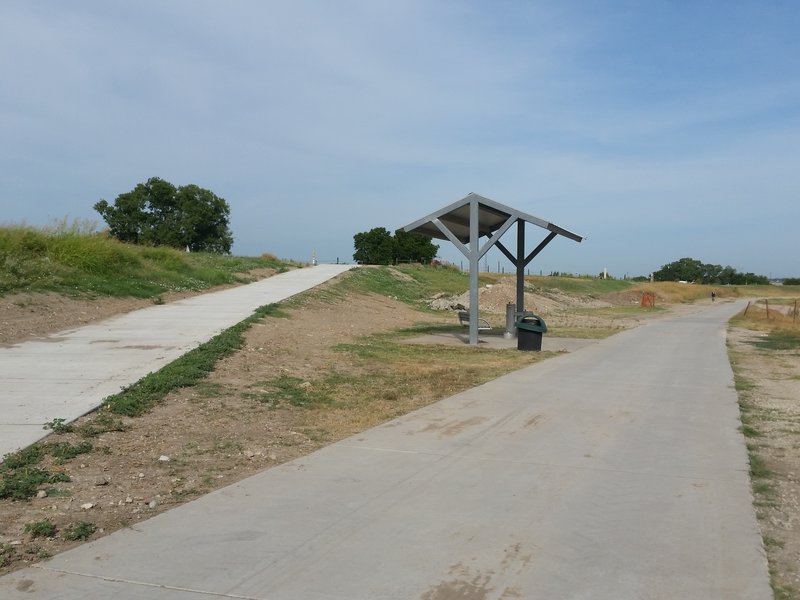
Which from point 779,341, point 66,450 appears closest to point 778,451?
point 66,450

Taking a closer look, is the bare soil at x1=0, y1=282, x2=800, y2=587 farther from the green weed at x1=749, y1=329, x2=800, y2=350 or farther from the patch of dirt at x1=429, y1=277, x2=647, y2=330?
the patch of dirt at x1=429, y1=277, x2=647, y2=330

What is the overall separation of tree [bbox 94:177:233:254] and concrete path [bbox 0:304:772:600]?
187ft

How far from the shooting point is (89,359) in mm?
11250

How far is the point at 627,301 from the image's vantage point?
2554 inches

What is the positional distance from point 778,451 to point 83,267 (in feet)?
57.7

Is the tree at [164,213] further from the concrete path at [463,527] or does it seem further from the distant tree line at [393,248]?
the concrete path at [463,527]

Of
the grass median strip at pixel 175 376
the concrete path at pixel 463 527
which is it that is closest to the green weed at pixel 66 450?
the grass median strip at pixel 175 376

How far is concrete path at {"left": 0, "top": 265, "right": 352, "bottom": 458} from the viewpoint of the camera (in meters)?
7.93

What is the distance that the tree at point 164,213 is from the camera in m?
61.8

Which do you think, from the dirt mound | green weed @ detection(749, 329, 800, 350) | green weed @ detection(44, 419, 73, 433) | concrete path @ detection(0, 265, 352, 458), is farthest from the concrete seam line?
the dirt mound

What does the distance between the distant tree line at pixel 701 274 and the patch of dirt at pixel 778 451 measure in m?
135

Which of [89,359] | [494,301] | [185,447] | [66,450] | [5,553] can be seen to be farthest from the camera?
[494,301]

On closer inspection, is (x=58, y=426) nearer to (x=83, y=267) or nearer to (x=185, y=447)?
(x=185, y=447)

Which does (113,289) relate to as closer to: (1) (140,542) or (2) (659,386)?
(2) (659,386)
